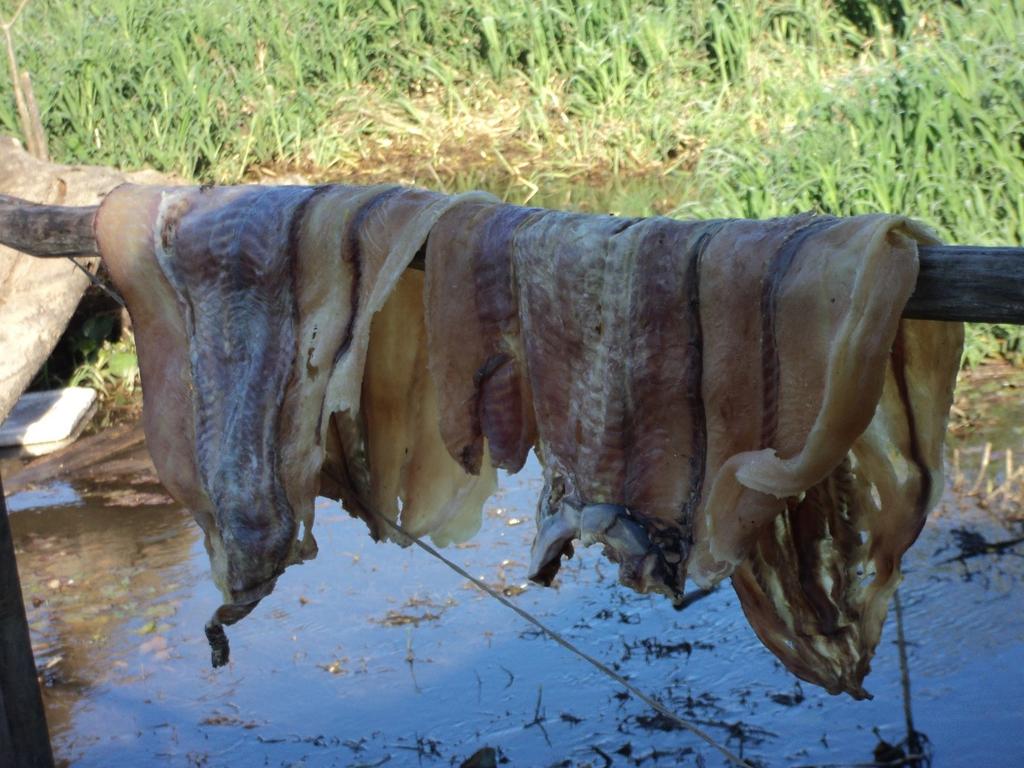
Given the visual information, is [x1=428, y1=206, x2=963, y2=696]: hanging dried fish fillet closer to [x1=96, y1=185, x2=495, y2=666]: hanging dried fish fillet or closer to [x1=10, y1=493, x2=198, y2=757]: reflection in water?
[x1=96, y1=185, x2=495, y2=666]: hanging dried fish fillet

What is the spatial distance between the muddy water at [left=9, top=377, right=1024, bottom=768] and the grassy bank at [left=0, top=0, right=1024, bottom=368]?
3.13m

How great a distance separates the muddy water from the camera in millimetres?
3645

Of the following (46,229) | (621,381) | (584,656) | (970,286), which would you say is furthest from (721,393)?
(46,229)

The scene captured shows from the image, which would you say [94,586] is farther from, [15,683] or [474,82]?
[474,82]

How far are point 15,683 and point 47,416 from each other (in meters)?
4.14

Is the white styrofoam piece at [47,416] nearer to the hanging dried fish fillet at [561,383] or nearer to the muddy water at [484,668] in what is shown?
the muddy water at [484,668]

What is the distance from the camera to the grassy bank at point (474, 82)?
862 centimetres

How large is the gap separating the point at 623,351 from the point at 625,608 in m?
2.59

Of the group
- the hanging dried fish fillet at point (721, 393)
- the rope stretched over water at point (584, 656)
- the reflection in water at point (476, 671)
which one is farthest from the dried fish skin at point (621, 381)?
the reflection in water at point (476, 671)

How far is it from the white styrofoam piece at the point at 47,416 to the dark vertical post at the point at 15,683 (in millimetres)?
3762

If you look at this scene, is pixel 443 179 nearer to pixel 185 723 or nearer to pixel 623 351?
pixel 185 723

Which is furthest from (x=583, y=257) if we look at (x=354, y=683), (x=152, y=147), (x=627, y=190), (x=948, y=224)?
(x=152, y=147)

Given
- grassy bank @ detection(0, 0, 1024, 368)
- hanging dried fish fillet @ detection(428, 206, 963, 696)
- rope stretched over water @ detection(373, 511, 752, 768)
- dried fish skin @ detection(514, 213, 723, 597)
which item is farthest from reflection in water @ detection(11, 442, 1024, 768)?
grassy bank @ detection(0, 0, 1024, 368)

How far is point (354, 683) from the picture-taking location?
13.5ft
